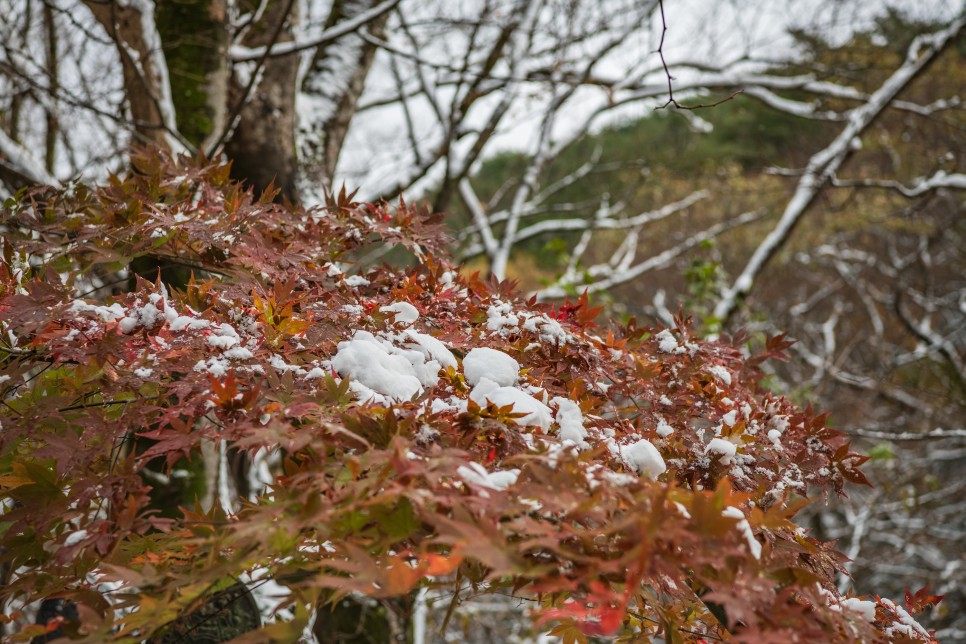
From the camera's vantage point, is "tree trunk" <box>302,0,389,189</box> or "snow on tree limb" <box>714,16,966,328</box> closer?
"tree trunk" <box>302,0,389,189</box>

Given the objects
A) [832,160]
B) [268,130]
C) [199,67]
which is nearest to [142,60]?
[199,67]

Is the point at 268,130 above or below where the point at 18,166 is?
above

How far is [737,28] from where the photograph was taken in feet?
17.0

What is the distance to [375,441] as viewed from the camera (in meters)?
1.04

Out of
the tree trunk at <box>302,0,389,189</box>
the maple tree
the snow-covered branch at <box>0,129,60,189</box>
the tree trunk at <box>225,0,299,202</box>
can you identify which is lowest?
the maple tree

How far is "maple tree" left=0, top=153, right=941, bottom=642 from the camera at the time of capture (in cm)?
89

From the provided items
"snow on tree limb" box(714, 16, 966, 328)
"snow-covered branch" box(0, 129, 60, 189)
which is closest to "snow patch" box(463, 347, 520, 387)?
"snow-covered branch" box(0, 129, 60, 189)

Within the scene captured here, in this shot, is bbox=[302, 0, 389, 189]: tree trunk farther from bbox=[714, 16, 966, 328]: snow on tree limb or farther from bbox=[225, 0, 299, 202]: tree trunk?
bbox=[714, 16, 966, 328]: snow on tree limb

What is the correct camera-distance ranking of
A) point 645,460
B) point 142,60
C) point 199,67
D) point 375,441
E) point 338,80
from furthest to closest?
point 338,80, point 199,67, point 142,60, point 645,460, point 375,441

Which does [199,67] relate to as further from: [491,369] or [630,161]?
[630,161]

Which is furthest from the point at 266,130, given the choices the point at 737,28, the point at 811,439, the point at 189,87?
the point at 737,28

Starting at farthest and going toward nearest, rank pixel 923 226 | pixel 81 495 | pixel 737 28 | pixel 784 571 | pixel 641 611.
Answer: pixel 923 226 < pixel 737 28 < pixel 641 611 < pixel 81 495 < pixel 784 571

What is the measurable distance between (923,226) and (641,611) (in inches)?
413

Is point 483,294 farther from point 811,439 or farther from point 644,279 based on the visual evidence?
point 644,279
